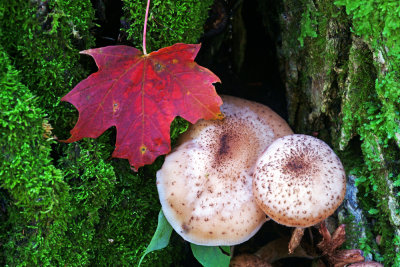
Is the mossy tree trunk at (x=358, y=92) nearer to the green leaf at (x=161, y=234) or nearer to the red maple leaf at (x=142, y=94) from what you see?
the red maple leaf at (x=142, y=94)

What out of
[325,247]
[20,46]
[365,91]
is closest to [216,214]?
[325,247]

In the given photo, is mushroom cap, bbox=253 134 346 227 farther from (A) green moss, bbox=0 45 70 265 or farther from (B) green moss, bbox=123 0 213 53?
(A) green moss, bbox=0 45 70 265

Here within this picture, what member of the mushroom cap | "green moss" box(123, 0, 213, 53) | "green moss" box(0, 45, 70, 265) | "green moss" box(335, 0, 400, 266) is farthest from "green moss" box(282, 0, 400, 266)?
"green moss" box(0, 45, 70, 265)

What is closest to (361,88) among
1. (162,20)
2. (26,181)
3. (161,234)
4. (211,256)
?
(162,20)

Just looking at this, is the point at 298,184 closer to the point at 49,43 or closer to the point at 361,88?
the point at 361,88

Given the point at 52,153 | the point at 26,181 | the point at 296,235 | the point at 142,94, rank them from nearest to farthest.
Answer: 1. the point at 26,181
2. the point at 142,94
3. the point at 52,153
4. the point at 296,235
